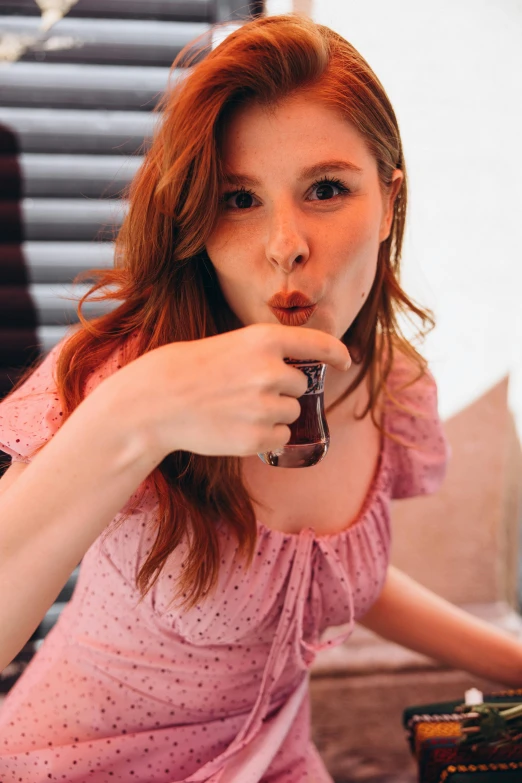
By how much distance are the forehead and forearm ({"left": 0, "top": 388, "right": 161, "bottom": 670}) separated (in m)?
0.36

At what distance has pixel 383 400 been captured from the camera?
1.41 meters

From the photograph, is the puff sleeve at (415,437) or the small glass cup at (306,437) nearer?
the small glass cup at (306,437)

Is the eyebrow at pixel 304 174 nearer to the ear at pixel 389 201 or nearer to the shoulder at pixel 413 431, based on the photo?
the ear at pixel 389 201

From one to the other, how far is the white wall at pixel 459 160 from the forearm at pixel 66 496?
3.59ft

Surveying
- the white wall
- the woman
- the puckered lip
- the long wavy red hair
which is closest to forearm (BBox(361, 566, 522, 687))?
the woman

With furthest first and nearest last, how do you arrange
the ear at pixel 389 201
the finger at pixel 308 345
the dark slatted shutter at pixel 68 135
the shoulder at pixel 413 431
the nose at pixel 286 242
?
the dark slatted shutter at pixel 68 135
the shoulder at pixel 413 431
the ear at pixel 389 201
the nose at pixel 286 242
the finger at pixel 308 345

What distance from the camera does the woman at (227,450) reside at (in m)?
0.81

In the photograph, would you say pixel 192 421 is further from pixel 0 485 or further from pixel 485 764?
pixel 485 764

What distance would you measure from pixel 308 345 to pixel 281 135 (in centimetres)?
31

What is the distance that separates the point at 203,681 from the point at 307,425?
523 mm

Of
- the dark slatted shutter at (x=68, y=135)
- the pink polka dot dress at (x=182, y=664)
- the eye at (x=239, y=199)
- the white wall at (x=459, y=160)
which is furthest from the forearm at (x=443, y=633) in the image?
the dark slatted shutter at (x=68, y=135)

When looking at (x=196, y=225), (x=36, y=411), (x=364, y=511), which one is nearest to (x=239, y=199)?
(x=196, y=225)

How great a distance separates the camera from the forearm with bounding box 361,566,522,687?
1420 millimetres

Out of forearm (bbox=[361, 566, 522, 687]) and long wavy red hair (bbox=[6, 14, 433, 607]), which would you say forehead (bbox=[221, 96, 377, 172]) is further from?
forearm (bbox=[361, 566, 522, 687])
